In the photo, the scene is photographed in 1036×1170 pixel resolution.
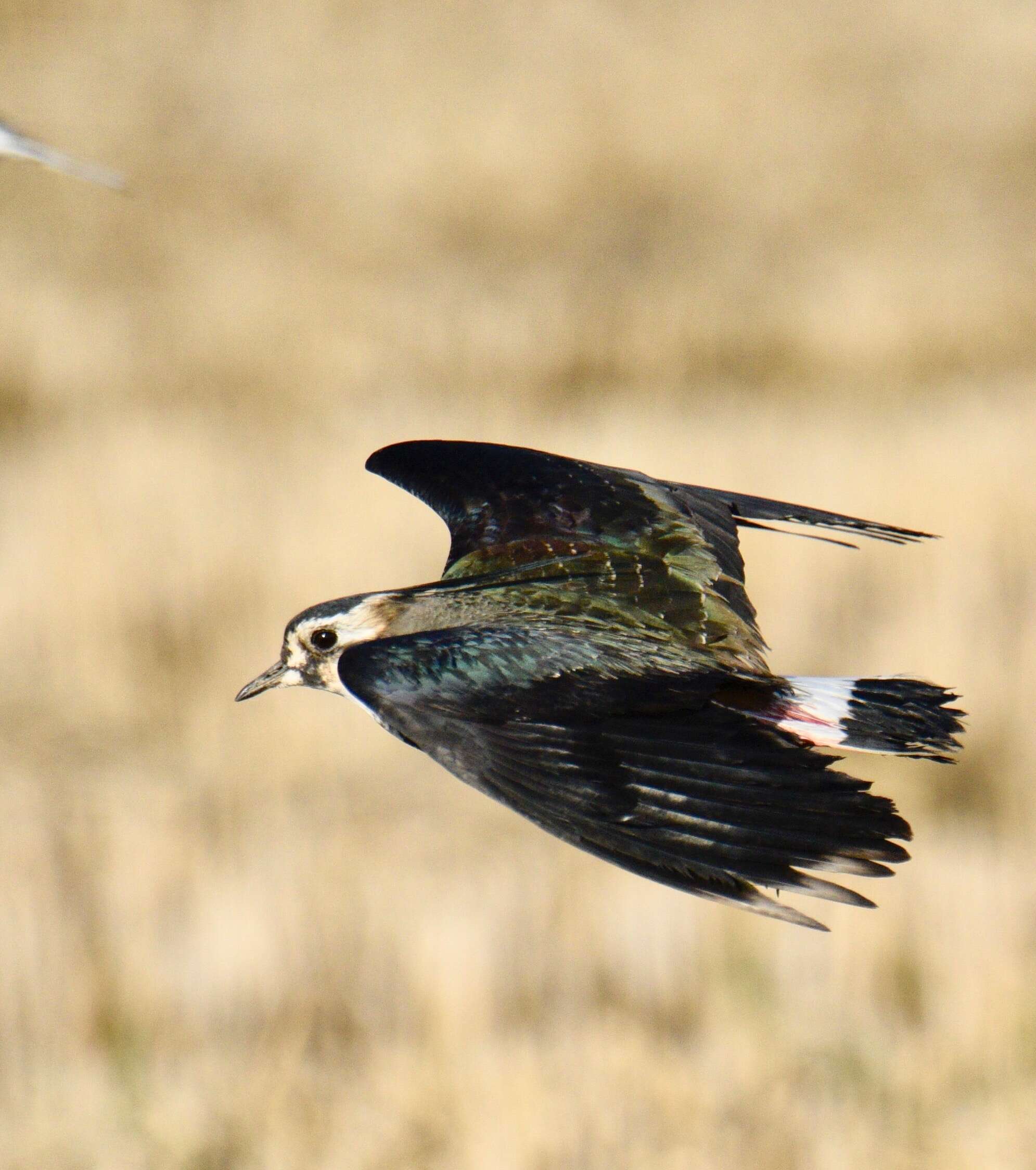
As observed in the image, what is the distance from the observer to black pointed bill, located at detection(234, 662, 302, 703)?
340 centimetres

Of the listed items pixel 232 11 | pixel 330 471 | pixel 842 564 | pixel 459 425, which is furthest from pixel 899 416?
pixel 232 11

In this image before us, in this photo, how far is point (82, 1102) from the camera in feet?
19.1

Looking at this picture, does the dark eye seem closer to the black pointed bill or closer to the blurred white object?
the black pointed bill

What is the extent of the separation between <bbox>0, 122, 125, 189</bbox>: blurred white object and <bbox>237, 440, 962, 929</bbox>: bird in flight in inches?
43.0

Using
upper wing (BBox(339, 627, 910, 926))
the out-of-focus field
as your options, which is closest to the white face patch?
upper wing (BBox(339, 627, 910, 926))

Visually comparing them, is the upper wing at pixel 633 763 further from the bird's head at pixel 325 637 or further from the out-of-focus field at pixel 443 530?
the out-of-focus field at pixel 443 530

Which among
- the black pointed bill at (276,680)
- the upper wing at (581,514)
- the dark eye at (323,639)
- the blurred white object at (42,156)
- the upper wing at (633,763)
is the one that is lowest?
the upper wing at (633,763)

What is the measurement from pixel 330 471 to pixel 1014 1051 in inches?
124

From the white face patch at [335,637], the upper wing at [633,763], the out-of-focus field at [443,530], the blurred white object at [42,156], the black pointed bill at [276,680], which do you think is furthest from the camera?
the out-of-focus field at [443,530]

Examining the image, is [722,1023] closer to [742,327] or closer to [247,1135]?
[247,1135]

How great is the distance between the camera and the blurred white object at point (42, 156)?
4059 mm

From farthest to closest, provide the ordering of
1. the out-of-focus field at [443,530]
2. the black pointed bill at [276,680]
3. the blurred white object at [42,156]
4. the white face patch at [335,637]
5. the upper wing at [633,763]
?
the out-of-focus field at [443,530] < the blurred white object at [42,156] < the black pointed bill at [276,680] < the white face patch at [335,637] < the upper wing at [633,763]

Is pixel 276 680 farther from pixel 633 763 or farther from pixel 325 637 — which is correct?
pixel 633 763

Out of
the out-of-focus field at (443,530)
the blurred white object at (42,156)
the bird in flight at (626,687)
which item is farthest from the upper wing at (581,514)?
the out-of-focus field at (443,530)
